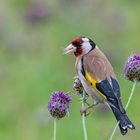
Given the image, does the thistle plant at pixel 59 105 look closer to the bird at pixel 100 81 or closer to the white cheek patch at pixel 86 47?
the bird at pixel 100 81

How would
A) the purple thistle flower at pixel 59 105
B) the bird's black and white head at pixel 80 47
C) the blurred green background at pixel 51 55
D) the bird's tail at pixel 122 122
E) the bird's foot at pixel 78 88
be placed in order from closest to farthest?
the bird's tail at pixel 122 122 → the purple thistle flower at pixel 59 105 → the bird's foot at pixel 78 88 → the bird's black and white head at pixel 80 47 → the blurred green background at pixel 51 55

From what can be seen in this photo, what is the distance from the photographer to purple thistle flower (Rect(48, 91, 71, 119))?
6664 mm

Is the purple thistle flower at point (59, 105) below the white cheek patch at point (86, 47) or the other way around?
below

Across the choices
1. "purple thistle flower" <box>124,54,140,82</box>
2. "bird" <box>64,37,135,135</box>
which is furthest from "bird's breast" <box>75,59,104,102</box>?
"purple thistle flower" <box>124,54,140,82</box>

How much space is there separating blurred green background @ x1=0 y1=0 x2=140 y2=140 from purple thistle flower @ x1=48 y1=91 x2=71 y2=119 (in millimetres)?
3858

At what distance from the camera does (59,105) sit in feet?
22.1

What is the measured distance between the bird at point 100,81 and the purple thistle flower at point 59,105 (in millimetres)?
172

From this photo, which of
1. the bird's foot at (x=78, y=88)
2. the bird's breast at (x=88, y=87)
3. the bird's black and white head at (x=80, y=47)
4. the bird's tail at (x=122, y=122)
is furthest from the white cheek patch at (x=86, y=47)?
the bird's tail at (x=122, y=122)

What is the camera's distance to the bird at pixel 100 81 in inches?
260

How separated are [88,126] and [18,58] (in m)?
1.90

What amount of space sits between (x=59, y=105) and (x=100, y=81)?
335mm

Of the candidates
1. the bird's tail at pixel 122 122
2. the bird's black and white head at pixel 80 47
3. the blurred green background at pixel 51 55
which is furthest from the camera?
the blurred green background at pixel 51 55

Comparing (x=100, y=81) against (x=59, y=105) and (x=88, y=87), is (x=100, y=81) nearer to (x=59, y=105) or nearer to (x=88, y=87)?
(x=88, y=87)

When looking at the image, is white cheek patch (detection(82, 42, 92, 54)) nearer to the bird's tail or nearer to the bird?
the bird
